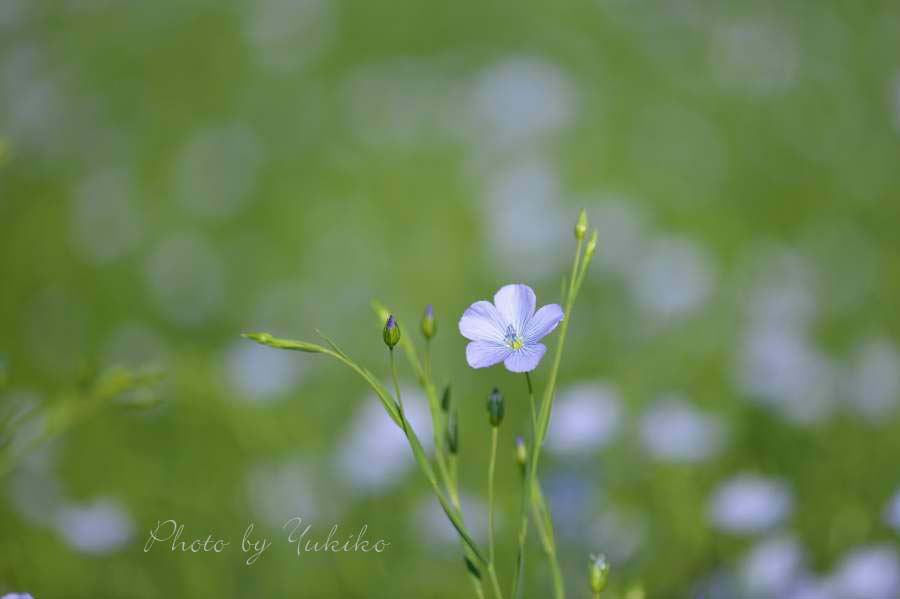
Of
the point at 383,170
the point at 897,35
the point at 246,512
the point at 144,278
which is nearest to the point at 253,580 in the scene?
the point at 246,512

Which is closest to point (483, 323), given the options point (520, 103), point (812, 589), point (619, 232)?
point (812, 589)

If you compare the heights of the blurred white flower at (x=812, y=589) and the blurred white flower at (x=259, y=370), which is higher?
the blurred white flower at (x=259, y=370)

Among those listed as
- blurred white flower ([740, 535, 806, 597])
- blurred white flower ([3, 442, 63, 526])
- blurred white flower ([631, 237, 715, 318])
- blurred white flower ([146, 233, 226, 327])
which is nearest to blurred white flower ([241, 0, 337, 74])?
blurred white flower ([146, 233, 226, 327])

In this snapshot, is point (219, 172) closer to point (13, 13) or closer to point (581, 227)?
point (13, 13)

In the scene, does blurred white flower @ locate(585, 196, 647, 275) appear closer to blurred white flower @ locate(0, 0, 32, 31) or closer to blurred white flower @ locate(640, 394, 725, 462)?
blurred white flower @ locate(640, 394, 725, 462)

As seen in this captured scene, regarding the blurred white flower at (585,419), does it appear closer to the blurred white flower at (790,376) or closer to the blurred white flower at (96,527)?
the blurred white flower at (790,376)

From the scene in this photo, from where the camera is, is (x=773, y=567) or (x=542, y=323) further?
(x=773, y=567)

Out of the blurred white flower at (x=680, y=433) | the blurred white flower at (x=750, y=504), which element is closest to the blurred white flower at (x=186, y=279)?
the blurred white flower at (x=680, y=433)
